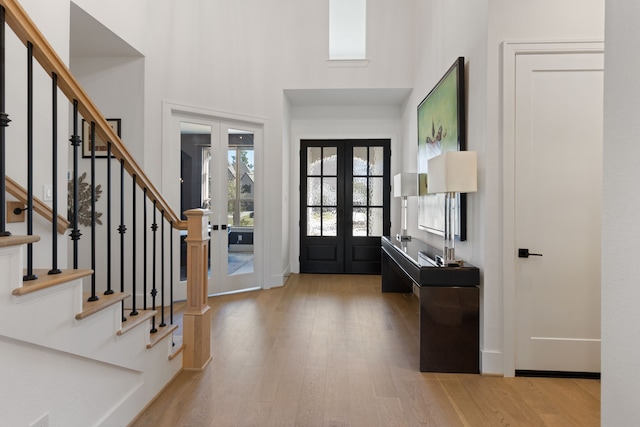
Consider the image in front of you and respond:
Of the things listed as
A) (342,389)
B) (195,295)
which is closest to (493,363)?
(342,389)

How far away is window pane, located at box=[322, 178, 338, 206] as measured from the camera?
21.2 feet

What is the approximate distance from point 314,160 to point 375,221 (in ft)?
4.98

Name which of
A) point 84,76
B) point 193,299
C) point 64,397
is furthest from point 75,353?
point 84,76

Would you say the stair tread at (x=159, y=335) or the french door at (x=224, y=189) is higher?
the french door at (x=224, y=189)

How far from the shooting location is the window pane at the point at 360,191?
21.2 feet

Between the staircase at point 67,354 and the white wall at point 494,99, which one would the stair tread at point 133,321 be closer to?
the staircase at point 67,354

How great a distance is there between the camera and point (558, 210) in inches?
105

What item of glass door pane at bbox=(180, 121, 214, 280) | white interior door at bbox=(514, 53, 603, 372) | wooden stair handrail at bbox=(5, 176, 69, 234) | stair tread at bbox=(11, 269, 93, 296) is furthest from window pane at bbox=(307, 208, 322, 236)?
stair tread at bbox=(11, 269, 93, 296)

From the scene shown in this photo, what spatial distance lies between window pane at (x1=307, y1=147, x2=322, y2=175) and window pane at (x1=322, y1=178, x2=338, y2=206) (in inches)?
8.9

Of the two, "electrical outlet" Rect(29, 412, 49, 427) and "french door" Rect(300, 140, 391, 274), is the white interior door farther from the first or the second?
"french door" Rect(300, 140, 391, 274)

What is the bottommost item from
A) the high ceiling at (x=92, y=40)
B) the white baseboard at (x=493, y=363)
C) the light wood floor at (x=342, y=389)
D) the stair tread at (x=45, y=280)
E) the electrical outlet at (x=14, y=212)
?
the light wood floor at (x=342, y=389)

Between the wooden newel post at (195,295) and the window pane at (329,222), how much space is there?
Result: 3873mm

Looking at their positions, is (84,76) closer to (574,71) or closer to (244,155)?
(244,155)

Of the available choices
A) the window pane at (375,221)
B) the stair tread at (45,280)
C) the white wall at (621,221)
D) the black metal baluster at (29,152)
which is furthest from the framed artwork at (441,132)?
the black metal baluster at (29,152)
